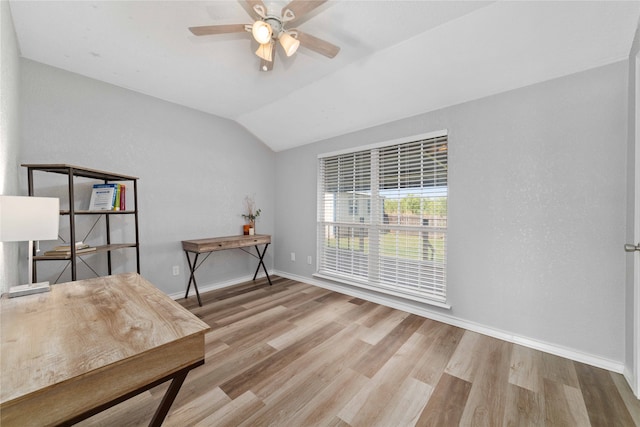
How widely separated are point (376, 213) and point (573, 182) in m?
1.71

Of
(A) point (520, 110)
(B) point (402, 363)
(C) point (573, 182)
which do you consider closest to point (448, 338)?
(B) point (402, 363)

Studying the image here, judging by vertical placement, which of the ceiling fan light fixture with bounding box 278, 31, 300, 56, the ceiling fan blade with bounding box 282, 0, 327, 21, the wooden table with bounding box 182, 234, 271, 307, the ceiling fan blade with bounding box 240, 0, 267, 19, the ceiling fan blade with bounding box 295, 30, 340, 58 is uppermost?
the ceiling fan blade with bounding box 240, 0, 267, 19

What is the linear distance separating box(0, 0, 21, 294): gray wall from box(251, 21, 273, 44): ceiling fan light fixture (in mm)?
1392

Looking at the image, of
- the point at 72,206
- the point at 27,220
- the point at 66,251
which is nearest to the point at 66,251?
the point at 66,251

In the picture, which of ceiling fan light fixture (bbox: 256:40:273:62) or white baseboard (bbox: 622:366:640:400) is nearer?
white baseboard (bbox: 622:366:640:400)

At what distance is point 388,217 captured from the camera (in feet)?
9.66

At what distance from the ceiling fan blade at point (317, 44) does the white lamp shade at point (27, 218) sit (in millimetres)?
1690

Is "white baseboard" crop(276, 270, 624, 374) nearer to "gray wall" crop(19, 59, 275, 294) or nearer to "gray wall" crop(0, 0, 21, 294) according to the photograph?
"gray wall" crop(19, 59, 275, 294)

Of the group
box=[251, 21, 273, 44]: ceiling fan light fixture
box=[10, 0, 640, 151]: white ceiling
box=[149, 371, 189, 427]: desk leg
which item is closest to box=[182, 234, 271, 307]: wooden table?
box=[10, 0, 640, 151]: white ceiling

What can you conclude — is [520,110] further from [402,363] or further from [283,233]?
[283,233]

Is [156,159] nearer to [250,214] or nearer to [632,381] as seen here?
[250,214]

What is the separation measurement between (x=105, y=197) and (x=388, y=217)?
2.88 meters

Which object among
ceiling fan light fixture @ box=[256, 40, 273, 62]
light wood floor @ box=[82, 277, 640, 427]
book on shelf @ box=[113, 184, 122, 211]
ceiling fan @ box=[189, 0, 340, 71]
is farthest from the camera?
book on shelf @ box=[113, 184, 122, 211]

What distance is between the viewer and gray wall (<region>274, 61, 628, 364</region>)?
1754 millimetres
